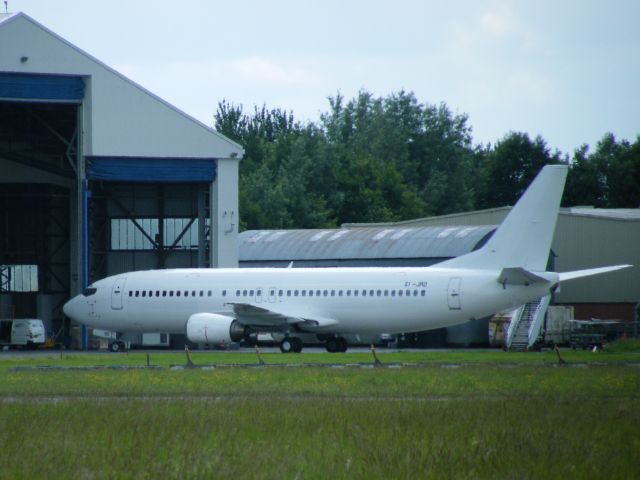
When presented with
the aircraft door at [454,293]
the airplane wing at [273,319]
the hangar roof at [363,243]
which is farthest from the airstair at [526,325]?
the airplane wing at [273,319]

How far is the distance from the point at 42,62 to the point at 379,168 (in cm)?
7186

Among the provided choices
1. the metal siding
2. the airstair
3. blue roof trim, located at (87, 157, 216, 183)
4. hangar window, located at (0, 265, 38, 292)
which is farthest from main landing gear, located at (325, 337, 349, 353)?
the metal siding

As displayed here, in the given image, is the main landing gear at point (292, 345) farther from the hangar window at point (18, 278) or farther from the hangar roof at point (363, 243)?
the hangar window at point (18, 278)

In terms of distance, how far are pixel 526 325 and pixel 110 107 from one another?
20.5 meters

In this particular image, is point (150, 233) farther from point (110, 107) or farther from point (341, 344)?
point (341, 344)

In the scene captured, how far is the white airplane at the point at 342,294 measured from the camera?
144 feet

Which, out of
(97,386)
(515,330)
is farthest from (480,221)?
(97,386)

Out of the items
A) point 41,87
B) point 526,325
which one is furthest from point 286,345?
point 41,87

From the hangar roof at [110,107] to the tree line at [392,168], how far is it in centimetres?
4798

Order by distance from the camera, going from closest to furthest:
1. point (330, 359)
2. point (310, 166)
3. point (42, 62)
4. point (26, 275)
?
point (330, 359)
point (42, 62)
point (26, 275)
point (310, 166)

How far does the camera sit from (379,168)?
11919cm

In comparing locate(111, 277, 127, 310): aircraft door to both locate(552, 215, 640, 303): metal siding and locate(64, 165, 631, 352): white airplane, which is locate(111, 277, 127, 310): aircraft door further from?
locate(552, 215, 640, 303): metal siding

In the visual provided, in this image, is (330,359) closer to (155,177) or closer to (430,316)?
(430,316)

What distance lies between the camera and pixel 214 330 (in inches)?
1849
